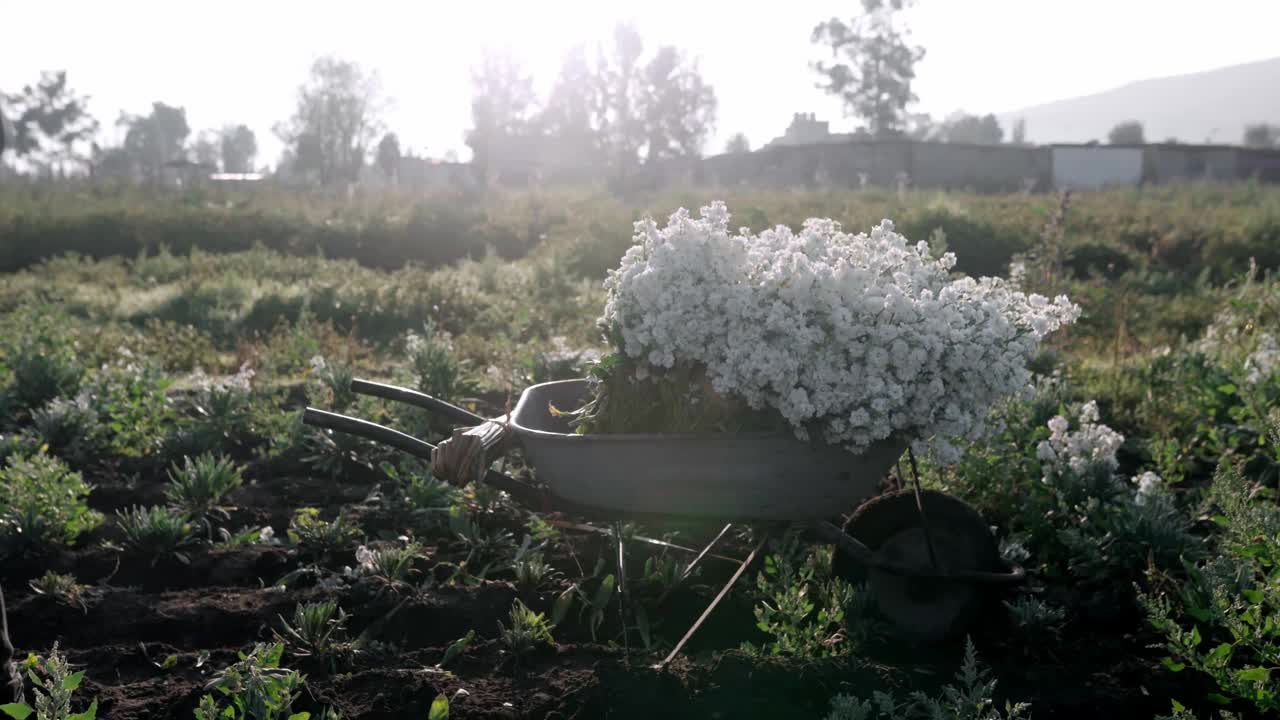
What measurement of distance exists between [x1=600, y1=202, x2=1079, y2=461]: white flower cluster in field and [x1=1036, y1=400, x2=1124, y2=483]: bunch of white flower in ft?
3.17

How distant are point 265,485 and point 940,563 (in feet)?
9.43

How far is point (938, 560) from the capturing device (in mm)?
2748

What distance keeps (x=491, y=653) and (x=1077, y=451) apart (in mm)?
2254

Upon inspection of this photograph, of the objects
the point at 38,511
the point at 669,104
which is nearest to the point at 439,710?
the point at 38,511

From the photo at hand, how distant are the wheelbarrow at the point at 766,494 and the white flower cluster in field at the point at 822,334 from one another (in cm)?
15

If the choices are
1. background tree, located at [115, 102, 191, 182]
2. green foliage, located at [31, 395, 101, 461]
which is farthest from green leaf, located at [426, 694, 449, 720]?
background tree, located at [115, 102, 191, 182]

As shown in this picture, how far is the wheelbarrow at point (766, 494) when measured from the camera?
250cm

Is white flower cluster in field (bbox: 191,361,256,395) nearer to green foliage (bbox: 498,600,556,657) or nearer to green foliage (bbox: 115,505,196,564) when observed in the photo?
green foliage (bbox: 115,505,196,564)

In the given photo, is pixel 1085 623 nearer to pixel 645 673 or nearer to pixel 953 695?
pixel 953 695

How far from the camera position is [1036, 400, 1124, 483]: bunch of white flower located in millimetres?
3379

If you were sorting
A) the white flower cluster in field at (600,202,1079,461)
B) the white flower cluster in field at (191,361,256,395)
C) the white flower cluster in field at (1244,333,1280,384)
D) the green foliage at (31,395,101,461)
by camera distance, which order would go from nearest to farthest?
the white flower cluster in field at (600,202,1079,461) < the white flower cluster in field at (1244,333,1280,384) < the green foliage at (31,395,101,461) < the white flower cluster in field at (191,361,256,395)

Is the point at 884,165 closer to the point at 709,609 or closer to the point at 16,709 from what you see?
the point at 709,609

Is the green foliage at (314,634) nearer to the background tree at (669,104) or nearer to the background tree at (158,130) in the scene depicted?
the background tree at (669,104)

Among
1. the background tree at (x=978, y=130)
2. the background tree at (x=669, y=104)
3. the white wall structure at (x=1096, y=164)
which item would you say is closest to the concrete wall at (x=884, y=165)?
the white wall structure at (x=1096, y=164)
